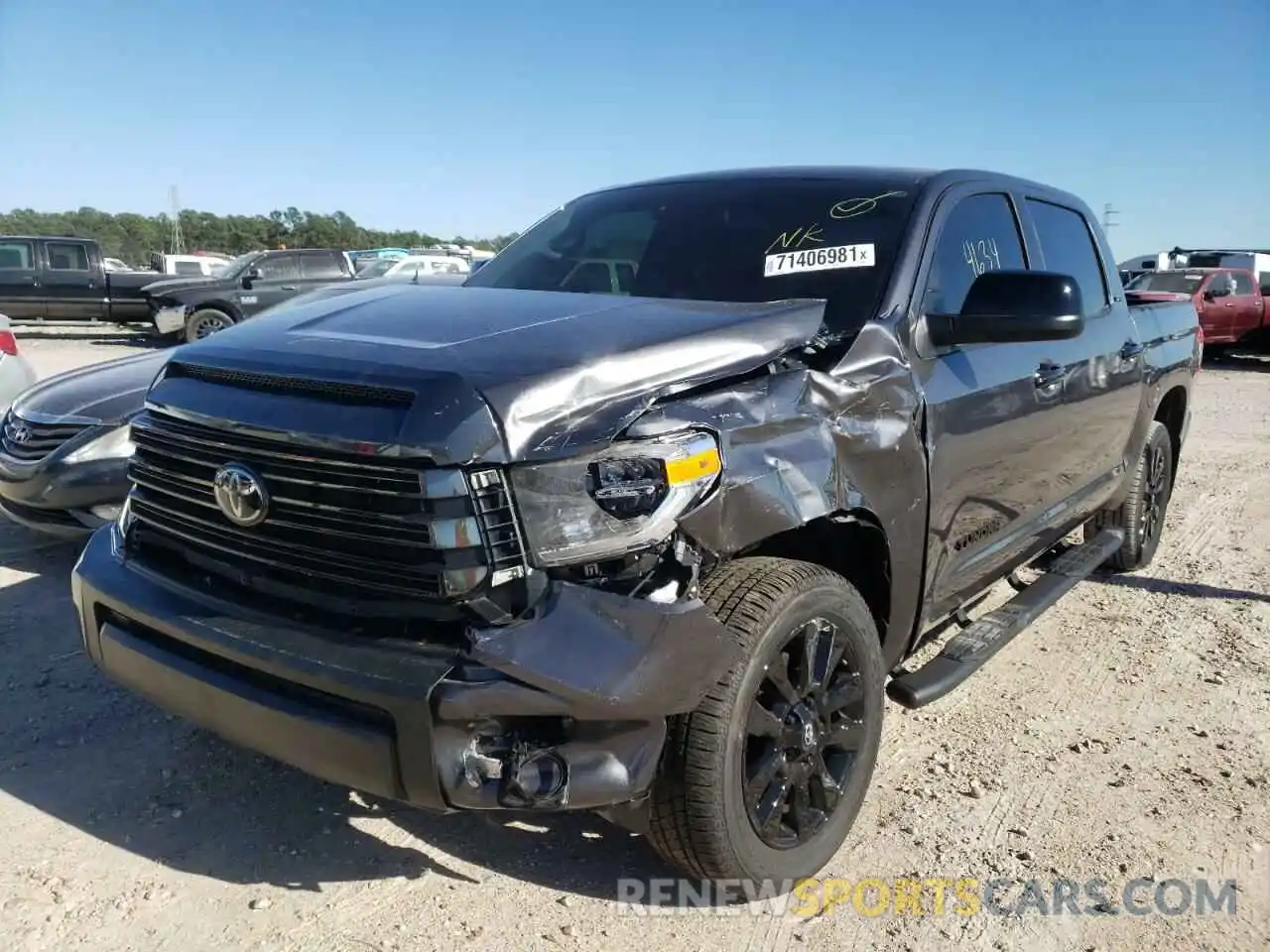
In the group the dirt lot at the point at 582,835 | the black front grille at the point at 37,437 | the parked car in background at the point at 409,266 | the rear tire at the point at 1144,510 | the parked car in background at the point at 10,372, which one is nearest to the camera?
the dirt lot at the point at 582,835

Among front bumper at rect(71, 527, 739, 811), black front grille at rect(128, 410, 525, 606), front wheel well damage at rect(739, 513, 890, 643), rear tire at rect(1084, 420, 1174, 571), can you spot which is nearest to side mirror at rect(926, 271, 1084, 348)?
front wheel well damage at rect(739, 513, 890, 643)

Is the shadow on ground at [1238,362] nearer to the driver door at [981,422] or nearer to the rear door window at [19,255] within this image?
the driver door at [981,422]

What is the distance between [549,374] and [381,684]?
28.8 inches

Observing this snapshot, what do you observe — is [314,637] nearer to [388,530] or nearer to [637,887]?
[388,530]

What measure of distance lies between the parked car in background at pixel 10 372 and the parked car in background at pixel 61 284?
1233 centimetres

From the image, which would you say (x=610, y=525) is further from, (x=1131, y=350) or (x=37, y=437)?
(x=37, y=437)

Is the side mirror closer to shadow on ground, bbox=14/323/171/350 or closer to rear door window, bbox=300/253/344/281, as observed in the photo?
rear door window, bbox=300/253/344/281

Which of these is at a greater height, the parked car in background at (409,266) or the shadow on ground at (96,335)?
the parked car in background at (409,266)

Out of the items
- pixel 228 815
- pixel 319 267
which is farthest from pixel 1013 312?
pixel 319 267

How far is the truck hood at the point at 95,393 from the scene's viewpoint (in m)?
4.88

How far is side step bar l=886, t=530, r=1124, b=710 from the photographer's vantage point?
3043 millimetres

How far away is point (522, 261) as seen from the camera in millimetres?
3803

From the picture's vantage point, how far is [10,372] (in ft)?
20.6

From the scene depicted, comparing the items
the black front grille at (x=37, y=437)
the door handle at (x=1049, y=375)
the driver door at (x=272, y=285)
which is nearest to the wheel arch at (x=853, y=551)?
the door handle at (x=1049, y=375)
